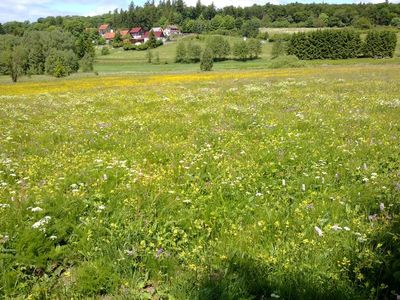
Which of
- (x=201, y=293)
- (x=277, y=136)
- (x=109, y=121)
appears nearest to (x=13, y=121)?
(x=109, y=121)

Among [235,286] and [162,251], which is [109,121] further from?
[235,286]

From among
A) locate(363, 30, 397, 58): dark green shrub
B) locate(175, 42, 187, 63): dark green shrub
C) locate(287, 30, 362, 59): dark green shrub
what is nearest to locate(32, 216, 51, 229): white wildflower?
locate(363, 30, 397, 58): dark green shrub

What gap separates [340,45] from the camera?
122m

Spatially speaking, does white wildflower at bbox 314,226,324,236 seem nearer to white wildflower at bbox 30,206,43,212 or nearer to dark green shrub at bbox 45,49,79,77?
white wildflower at bbox 30,206,43,212

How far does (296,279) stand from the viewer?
13.4 ft

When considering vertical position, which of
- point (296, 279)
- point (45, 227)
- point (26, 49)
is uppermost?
point (26, 49)

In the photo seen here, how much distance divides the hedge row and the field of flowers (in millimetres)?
125545

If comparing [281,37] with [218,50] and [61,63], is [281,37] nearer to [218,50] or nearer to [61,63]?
[218,50]

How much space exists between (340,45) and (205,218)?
13239 centimetres

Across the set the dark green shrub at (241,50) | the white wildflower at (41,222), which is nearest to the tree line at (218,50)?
the dark green shrub at (241,50)

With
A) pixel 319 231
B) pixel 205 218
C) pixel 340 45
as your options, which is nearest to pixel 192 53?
pixel 340 45

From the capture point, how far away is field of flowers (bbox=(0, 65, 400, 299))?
4168 millimetres

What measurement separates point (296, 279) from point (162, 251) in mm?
1824

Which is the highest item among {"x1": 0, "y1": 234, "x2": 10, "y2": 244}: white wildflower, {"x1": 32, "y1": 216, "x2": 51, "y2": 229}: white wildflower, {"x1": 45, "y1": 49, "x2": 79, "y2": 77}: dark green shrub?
{"x1": 45, "y1": 49, "x2": 79, "y2": 77}: dark green shrub
